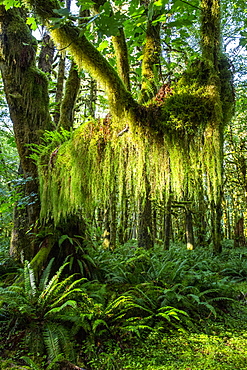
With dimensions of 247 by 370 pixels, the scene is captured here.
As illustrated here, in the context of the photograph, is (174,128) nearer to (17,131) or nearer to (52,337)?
(52,337)

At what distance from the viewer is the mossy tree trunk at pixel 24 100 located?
14.2 ft

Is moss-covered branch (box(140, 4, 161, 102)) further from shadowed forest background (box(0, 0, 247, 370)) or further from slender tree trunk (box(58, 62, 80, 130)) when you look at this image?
slender tree trunk (box(58, 62, 80, 130))

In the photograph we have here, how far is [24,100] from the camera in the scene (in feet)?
14.4

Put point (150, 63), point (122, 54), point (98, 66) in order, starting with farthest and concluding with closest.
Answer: point (150, 63), point (122, 54), point (98, 66)

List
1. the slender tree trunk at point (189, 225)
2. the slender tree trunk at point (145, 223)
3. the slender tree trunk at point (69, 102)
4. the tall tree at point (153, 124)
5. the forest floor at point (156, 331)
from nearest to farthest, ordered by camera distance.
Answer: the tall tree at point (153, 124)
the forest floor at point (156, 331)
the slender tree trunk at point (69, 102)
the slender tree trunk at point (145, 223)
the slender tree trunk at point (189, 225)

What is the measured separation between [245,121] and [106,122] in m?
8.32

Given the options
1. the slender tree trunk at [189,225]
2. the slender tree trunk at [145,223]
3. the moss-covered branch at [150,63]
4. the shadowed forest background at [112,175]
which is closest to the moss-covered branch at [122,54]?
the shadowed forest background at [112,175]

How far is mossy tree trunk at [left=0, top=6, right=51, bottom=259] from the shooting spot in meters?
4.32

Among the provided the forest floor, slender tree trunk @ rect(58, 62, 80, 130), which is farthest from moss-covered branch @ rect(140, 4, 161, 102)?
the forest floor

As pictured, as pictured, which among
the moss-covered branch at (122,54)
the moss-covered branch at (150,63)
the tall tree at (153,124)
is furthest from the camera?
the moss-covered branch at (122,54)

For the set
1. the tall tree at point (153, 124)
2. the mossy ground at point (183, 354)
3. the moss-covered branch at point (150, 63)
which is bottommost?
the mossy ground at point (183, 354)

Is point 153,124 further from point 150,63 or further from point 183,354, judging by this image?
point 183,354

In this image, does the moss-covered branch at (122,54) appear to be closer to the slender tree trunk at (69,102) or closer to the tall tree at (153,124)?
the tall tree at (153,124)

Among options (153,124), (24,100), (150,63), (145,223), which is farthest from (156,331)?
(24,100)
